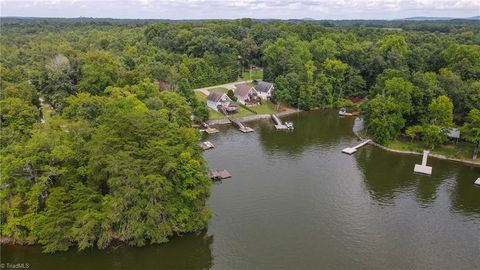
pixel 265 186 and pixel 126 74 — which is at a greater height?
pixel 126 74

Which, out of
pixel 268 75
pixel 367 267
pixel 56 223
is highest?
pixel 268 75

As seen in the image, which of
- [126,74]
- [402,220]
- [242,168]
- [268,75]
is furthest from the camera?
[268,75]

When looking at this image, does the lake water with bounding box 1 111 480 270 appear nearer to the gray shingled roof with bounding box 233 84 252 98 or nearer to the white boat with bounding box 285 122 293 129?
the white boat with bounding box 285 122 293 129

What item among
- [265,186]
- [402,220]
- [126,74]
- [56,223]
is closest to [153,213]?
[56,223]

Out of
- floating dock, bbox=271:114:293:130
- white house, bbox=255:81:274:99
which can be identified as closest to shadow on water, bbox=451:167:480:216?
floating dock, bbox=271:114:293:130

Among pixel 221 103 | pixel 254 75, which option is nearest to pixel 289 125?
pixel 221 103

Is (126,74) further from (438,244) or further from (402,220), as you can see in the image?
(438,244)

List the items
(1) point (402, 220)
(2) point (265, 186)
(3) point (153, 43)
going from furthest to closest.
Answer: (3) point (153, 43) < (2) point (265, 186) < (1) point (402, 220)

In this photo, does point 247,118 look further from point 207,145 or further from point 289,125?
point 207,145
